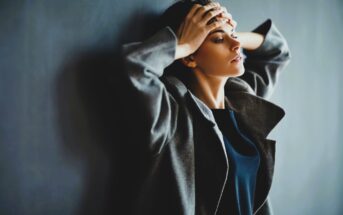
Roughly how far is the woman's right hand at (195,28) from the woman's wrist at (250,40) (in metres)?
0.18

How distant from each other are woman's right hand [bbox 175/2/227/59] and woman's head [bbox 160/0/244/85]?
0.07ft

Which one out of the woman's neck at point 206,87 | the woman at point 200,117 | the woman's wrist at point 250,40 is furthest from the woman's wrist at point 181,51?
the woman's wrist at point 250,40

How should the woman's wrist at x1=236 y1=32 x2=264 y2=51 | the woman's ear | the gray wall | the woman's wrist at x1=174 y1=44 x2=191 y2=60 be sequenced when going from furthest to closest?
the woman's wrist at x1=236 y1=32 x2=264 y2=51 < the woman's ear < the woman's wrist at x1=174 y1=44 x2=191 y2=60 < the gray wall

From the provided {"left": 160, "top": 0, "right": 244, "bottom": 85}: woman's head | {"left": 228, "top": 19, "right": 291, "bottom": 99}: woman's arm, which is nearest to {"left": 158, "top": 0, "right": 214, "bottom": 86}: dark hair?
{"left": 160, "top": 0, "right": 244, "bottom": 85}: woman's head

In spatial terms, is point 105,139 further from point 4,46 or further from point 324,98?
point 324,98

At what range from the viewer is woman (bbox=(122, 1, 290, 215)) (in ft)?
2.98

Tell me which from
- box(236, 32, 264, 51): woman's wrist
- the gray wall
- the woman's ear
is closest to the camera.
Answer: the gray wall

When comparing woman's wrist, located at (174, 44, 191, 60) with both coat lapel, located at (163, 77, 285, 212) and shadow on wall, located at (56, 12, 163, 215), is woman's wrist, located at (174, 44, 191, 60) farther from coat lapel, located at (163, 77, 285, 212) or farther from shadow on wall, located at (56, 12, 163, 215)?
coat lapel, located at (163, 77, 285, 212)

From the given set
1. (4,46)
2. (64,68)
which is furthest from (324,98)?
(4,46)

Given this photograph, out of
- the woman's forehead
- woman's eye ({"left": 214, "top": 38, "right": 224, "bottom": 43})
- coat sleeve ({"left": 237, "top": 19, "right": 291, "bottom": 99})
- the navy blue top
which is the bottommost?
the navy blue top

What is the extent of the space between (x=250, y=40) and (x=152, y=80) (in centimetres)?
45

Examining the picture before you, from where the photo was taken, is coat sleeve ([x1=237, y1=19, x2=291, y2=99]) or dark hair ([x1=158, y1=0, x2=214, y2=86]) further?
coat sleeve ([x1=237, y1=19, x2=291, y2=99])

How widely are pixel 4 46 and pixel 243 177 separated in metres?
0.68

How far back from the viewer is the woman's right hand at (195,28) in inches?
39.3
